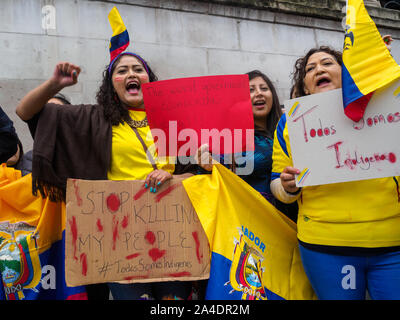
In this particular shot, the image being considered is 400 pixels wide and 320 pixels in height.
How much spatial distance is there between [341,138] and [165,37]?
302 centimetres

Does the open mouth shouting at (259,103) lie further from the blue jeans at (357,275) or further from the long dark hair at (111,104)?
the blue jeans at (357,275)

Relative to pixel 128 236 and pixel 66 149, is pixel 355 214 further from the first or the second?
pixel 66 149

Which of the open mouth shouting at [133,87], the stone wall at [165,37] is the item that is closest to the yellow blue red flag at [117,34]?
the open mouth shouting at [133,87]

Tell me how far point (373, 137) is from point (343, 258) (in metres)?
0.57

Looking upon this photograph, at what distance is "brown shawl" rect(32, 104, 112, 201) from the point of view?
1.84 meters

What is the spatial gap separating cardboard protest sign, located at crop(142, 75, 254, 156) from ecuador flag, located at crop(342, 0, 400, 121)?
1.74 feet

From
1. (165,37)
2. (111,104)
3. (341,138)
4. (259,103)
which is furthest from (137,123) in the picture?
(165,37)

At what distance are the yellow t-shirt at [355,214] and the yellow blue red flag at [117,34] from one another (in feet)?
4.90

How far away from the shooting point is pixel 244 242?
6.33 feet

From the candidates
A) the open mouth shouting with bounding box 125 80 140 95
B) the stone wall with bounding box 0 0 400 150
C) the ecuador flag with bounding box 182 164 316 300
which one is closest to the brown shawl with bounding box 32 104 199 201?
the open mouth shouting with bounding box 125 80 140 95

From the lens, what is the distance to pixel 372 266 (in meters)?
1.60

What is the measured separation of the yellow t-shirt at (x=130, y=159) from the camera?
198 centimetres

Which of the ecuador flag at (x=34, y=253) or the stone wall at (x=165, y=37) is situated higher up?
the stone wall at (x=165, y=37)
